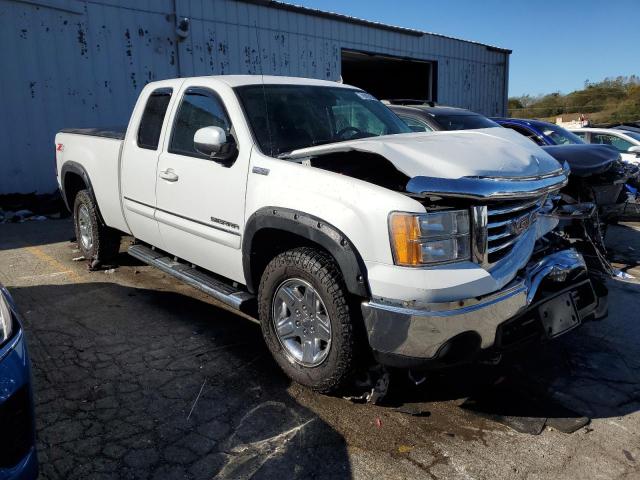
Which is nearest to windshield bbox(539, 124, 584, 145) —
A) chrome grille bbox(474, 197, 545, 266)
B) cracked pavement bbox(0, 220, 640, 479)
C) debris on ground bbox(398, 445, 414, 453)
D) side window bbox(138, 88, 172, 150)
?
cracked pavement bbox(0, 220, 640, 479)

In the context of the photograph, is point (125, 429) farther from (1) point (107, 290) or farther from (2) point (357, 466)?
(1) point (107, 290)

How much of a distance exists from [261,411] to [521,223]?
1886mm

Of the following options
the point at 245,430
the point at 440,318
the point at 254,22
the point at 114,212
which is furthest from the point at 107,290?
the point at 254,22

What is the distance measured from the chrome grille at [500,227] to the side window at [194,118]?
1993 millimetres

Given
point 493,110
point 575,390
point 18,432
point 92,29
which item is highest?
point 92,29

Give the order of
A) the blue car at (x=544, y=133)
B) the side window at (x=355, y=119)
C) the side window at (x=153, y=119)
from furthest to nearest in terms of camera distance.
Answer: the blue car at (x=544, y=133)
the side window at (x=153, y=119)
the side window at (x=355, y=119)

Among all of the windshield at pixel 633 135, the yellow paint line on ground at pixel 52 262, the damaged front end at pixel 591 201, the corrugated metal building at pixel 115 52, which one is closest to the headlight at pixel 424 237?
the damaged front end at pixel 591 201

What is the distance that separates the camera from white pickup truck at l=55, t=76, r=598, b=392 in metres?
2.70

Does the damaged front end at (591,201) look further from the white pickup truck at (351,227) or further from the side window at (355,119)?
the side window at (355,119)

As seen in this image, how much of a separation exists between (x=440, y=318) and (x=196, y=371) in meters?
1.81

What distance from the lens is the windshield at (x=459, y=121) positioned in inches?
276

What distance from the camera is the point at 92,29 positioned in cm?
1031

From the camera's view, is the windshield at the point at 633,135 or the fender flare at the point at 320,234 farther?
the windshield at the point at 633,135

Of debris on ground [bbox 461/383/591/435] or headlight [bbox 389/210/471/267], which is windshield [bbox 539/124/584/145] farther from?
headlight [bbox 389/210/471/267]
